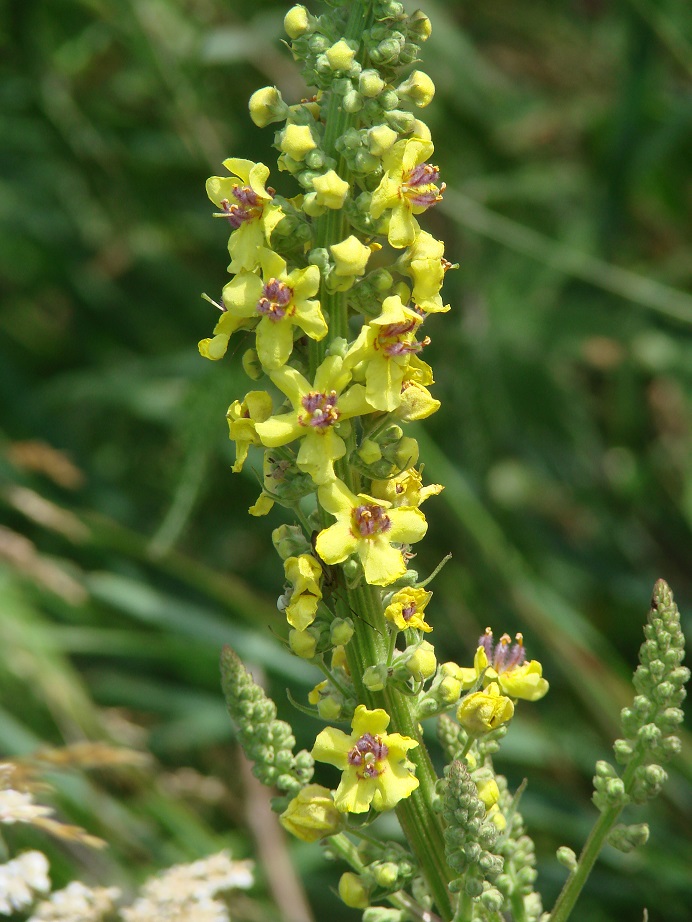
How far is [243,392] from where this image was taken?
3227 mm

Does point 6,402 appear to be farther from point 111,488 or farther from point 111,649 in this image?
point 111,649

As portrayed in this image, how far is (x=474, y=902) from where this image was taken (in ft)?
4.46

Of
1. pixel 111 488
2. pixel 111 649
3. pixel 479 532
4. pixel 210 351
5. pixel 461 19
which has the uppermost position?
pixel 461 19

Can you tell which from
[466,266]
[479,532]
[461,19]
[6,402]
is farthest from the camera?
[461,19]

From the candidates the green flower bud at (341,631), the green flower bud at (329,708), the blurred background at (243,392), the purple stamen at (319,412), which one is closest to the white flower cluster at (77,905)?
the green flower bud at (329,708)

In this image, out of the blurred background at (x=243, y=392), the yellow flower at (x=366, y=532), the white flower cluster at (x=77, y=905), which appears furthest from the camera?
the blurred background at (x=243, y=392)

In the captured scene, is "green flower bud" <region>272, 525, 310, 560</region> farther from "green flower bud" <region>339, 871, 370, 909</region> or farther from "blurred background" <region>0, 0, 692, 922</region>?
"blurred background" <region>0, 0, 692, 922</region>

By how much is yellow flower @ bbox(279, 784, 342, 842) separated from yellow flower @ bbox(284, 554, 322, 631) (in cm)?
24

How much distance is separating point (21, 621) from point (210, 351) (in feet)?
6.59

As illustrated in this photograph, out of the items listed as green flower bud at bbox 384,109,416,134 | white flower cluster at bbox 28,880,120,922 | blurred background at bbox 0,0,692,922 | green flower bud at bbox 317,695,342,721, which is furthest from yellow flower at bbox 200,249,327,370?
blurred background at bbox 0,0,692,922

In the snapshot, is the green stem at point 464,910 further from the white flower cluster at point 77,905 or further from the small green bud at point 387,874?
the white flower cluster at point 77,905

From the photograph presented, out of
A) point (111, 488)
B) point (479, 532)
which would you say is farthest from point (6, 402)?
point (479, 532)

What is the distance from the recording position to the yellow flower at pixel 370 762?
130cm

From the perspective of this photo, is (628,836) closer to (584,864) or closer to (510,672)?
(584,864)
